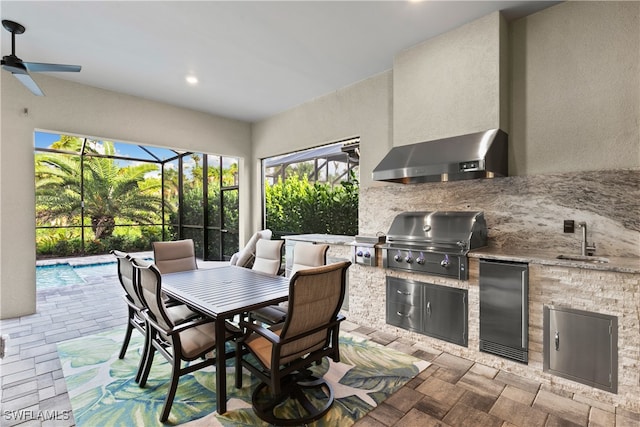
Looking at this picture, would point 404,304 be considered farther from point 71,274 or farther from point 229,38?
point 71,274

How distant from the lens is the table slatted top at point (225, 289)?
2.01 meters

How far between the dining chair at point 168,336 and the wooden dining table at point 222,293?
0.14 m

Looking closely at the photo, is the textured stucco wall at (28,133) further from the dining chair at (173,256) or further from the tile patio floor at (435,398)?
the dining chair at (173,256)

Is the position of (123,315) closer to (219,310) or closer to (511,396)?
(219,310)

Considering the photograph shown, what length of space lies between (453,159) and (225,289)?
2303 mm

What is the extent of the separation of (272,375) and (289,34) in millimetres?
3034

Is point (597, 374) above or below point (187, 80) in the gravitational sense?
below

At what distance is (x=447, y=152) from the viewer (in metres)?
2.80

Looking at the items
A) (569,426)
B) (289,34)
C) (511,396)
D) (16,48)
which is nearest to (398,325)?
(511,396)

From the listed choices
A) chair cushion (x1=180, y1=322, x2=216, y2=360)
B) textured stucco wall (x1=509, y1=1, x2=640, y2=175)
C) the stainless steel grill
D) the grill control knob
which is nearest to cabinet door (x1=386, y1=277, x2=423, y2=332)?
the stainless steel grill

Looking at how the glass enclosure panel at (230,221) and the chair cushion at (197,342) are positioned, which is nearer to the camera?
the chair cushion at (197,342)

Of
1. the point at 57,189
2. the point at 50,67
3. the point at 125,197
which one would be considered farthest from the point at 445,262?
the point at 57,189

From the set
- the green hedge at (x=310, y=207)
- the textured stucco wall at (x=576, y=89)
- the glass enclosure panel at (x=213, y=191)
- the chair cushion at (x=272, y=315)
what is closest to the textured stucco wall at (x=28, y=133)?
the glass enclosure panel at (x=213, y=191)

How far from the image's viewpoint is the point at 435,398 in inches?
83.6
